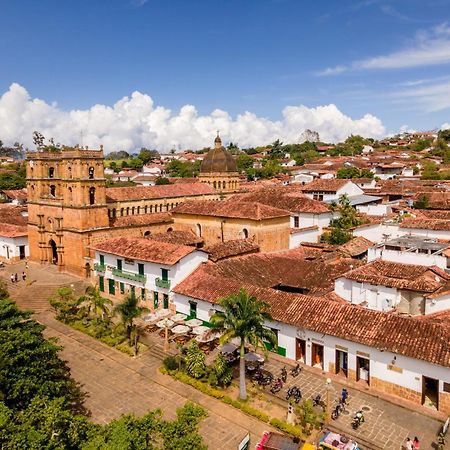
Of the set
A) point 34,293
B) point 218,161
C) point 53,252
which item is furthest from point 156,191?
point 34,293

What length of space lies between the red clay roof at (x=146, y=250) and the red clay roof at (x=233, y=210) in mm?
9303

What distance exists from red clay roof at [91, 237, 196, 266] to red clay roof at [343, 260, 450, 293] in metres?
11.5

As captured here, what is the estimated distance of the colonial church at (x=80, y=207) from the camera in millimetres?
41219

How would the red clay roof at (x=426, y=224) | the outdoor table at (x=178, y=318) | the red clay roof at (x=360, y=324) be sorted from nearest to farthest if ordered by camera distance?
the red clay roof at (x=360, y=324) < the outdoor table at (x=178, y=318) < the red clay roof at (x=426, y=224)

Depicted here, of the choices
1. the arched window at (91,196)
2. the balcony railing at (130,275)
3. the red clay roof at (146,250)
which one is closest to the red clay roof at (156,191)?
the arched window at (91,196)

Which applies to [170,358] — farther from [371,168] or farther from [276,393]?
[371,168]

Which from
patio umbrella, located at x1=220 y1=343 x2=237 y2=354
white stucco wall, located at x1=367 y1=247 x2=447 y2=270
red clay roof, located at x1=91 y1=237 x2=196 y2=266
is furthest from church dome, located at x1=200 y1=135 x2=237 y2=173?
patio umbrella, located at x1=220 y1=343 x2=237 y2=354

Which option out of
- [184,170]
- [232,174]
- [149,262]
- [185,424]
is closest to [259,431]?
[185,424]

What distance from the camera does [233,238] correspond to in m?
41.7

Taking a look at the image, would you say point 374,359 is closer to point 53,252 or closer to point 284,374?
point 284,374

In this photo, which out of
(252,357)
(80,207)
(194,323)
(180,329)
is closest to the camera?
(252,357)

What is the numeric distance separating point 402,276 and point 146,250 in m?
17.9

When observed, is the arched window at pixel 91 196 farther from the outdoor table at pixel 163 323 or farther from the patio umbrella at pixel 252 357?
the patio umbrella at pixel 252 357

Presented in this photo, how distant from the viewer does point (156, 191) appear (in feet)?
167
